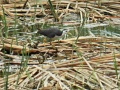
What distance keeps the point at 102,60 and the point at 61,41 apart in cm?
55

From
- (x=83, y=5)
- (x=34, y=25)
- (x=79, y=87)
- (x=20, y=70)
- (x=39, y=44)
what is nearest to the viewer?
(x=79, y=87)

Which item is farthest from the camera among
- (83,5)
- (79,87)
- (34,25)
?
(83,5)

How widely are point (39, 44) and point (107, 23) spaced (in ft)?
4.11

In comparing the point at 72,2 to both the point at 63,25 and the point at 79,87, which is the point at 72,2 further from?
the point at 79,87

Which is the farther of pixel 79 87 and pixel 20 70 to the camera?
pixel 20 70

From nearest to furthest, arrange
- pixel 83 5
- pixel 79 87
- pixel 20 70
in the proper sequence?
pixel 79 87, pixel 20 70, pixel 83 5

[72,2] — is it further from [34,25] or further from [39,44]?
[39,44]

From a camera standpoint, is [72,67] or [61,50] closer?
[72,67]

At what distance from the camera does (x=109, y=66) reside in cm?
310

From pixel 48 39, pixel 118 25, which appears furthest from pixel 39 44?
pixel 118 25

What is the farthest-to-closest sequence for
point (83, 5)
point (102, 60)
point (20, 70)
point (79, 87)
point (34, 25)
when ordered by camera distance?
point (83, 5) < point (34, 25) < point (102, 60) < point (20, 70) < point (79, 87)

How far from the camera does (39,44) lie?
359 cm

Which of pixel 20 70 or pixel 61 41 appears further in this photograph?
pixel 61 41

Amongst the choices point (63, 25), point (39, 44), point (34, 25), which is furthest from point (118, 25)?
point (39, 44)
